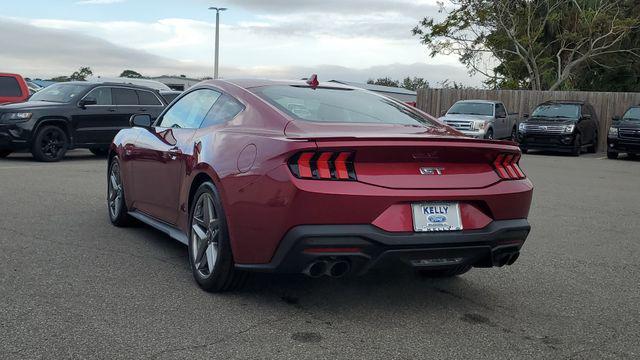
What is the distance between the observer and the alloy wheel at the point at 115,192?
270 inches

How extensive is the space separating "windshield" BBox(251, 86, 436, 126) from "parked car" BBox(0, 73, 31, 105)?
14077mm

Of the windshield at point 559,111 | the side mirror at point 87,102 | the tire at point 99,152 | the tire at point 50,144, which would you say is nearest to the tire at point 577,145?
the windshield at point 559,111

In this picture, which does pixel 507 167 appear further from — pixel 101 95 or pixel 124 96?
pixel 124 96

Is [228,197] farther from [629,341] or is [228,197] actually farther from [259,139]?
[629,341]

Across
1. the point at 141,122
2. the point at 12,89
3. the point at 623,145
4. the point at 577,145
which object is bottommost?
the point at 577,145

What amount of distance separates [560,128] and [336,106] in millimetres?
18225

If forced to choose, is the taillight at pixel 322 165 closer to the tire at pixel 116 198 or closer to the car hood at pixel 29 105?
the tire at pixel 116 198

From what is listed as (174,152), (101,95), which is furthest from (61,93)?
(174,152)

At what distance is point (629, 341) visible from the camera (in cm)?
403

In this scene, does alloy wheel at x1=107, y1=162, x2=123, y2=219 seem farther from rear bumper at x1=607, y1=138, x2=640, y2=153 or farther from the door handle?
rear bumper at x1=607, y1=138, x2=640, y2=153

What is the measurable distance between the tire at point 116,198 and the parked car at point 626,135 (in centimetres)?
1700

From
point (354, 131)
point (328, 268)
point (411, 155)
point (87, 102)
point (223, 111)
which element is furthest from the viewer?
point (87, 102)

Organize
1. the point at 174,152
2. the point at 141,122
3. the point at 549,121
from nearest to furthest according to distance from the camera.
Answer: the point at 174,152 < the point at 141,122 < the point at 549,121

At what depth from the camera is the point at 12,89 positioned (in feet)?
Answer: 57.3
